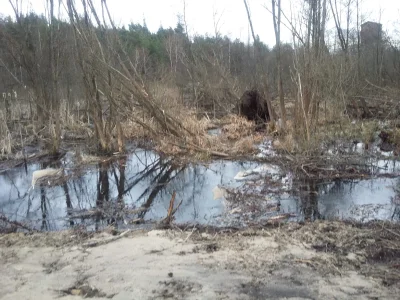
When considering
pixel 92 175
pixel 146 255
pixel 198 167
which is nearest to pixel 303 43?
pixel 198 167

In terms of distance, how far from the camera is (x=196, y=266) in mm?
4297

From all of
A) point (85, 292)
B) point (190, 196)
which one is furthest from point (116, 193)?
point (85, 292)

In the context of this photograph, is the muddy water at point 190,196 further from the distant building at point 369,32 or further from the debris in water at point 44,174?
the distant building at point 369,32

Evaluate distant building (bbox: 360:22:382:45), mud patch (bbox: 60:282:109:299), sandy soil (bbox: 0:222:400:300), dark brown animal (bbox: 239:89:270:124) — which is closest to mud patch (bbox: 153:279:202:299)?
sandy soil (bbox: 0:222:400:300)

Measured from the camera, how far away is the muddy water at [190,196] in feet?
20.5

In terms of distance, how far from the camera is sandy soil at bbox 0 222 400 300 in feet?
12.3

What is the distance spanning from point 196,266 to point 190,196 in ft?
10.6

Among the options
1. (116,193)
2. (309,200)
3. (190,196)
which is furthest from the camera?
(116,193)

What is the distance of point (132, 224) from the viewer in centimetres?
602

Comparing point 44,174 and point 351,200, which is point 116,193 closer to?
point 44,174

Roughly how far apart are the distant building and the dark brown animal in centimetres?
1271

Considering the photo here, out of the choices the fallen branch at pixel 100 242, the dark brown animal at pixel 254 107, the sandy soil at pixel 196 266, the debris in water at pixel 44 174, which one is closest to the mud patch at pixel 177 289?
the sandy soil at pixel 196 266

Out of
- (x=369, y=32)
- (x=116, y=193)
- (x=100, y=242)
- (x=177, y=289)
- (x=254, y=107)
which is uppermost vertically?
(x=369, y=32)

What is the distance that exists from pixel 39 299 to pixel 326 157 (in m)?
7.00
